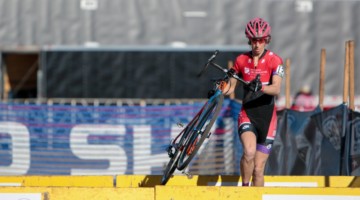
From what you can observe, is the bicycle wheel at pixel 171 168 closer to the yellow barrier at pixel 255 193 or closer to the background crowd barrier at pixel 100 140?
the yellow barrier at pixel 255 193

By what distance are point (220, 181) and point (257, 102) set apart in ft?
3.31

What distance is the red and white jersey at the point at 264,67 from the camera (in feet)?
25.4

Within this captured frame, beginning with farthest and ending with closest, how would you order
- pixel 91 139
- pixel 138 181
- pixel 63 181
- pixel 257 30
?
1. pixel 91 139
2. pixel 63 181
3. pixel 138 181
4. pixel 257 30

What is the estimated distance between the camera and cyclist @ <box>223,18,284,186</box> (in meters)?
7.68

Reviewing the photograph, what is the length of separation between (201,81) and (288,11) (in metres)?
3.37

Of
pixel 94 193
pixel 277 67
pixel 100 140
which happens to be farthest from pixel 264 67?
pixel 100 140

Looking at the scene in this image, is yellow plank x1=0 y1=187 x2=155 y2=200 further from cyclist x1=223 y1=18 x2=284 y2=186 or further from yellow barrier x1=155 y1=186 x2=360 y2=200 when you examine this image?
cyclist x1=223 y1=18 x2=284 y2=186

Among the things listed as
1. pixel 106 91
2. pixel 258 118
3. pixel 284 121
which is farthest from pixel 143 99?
pixel 258 118

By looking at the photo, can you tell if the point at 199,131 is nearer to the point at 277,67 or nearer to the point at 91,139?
the point at 277,67

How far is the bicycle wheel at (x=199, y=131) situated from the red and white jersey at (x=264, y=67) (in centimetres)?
39

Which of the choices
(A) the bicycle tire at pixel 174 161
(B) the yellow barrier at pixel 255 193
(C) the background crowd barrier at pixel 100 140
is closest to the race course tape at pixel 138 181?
(A) the bicycle tire at pixel 174 161

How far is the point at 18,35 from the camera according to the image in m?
21.4

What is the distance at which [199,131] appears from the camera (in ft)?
25.3

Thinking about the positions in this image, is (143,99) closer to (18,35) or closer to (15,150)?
(18,35)
